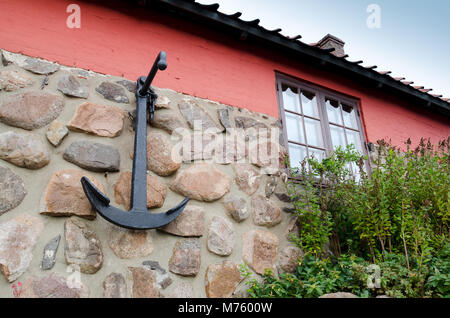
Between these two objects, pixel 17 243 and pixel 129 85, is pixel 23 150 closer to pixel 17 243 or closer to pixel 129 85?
pixel 17 243

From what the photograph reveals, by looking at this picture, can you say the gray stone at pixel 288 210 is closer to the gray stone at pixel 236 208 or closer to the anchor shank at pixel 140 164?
the gray stone at pixel 236 208

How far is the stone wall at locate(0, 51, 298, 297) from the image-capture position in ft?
6.47

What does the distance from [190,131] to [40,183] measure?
115 cm

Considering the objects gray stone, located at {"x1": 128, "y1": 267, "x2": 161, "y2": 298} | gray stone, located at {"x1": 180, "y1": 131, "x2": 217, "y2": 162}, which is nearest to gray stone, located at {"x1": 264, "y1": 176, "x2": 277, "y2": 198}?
gray stone, located at {"x1": 180, "y1": 131, "x2": 217, "y2": 162}

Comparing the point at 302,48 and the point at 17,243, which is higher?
the point at 302,48

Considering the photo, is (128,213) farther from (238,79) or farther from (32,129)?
(238,79)

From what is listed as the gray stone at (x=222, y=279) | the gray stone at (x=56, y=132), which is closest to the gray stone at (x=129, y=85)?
the gray stone at (x=56, y=132)

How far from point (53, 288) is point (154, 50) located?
203 cm

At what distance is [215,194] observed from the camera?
104 inches

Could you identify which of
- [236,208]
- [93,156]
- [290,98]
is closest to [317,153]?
[290,98]

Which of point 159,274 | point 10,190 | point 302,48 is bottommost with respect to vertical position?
point 159,274

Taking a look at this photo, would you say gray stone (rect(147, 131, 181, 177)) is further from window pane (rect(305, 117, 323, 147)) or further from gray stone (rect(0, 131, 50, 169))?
window pane (rect(305, 117, 323, 147))

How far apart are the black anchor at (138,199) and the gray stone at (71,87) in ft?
1.35

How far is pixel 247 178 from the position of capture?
2893 mm
